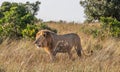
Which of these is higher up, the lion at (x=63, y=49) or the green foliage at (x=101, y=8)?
the lion at (x=63, y=49)

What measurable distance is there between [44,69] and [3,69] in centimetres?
78

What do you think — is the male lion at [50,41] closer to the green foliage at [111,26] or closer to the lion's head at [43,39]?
the lion's head at [43,39]

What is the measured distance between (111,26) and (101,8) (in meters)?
7.17

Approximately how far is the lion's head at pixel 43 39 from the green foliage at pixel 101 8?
12.3m

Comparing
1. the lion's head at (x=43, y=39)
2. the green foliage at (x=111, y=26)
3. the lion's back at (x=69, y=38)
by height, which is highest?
the lion's head at (x=43, y=39)

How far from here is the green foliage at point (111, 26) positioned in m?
16.2

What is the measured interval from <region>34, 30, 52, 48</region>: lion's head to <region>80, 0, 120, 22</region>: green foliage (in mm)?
12314

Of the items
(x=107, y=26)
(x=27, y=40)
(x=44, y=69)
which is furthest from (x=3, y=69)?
(x=107, y=26)

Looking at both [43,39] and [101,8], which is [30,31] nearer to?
[43,39]

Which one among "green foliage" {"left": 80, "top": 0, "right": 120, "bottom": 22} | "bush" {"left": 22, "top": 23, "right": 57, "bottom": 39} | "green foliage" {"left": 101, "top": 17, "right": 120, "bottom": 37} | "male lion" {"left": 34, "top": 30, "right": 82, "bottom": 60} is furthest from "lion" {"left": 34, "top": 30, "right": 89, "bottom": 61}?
"green foliage" {"left": 80, "top": 0, "right": 120, "bottom": 22}

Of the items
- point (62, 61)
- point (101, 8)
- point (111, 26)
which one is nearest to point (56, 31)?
point (111, 26)

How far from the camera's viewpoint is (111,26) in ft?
55.6

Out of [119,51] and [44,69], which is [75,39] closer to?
[119,51]

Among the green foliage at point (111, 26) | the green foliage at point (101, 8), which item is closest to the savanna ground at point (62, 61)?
the green foliage at point (111, 26)
